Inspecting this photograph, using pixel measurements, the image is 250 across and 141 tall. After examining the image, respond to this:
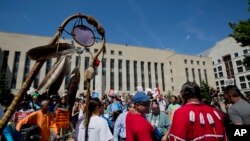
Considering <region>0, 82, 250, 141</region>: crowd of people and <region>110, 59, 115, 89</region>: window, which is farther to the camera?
<region>110, 59, 115, 89</region>: window

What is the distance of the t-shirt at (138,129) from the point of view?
2537mm

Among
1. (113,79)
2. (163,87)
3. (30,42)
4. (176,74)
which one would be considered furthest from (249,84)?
(30,42)

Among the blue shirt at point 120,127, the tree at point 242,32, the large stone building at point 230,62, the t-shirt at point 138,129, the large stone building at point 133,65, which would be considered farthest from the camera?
the large stone building at point 230,62

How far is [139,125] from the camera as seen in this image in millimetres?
2625

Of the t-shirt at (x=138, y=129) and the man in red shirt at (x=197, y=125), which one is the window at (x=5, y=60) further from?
the man in red shirt at (x=197, y=125)

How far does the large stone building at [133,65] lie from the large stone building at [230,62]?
9.63m

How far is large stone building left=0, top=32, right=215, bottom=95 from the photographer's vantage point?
4662 centimetres

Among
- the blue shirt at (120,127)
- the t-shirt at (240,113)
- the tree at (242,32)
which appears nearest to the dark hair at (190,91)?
the t-shirt at (240,113)

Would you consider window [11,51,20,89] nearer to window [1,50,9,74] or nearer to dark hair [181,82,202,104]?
window [1,50,9,74]

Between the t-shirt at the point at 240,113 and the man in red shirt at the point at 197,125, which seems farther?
the t-shirt at the point at 240,113

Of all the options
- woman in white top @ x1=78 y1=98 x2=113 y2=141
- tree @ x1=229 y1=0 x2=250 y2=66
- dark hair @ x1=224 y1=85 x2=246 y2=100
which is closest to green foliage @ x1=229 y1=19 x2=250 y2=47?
tree @ x1=229 y1=0 x2=250 y2=66

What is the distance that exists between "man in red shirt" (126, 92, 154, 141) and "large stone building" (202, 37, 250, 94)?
7054cm

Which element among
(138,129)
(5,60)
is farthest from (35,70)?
(5,60)

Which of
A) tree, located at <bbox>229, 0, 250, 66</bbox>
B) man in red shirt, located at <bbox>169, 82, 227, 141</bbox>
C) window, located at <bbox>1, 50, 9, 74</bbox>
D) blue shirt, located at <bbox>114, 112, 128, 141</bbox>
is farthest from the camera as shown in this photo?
window, located at <bbox>1, 50, 9, 74</bbox>
